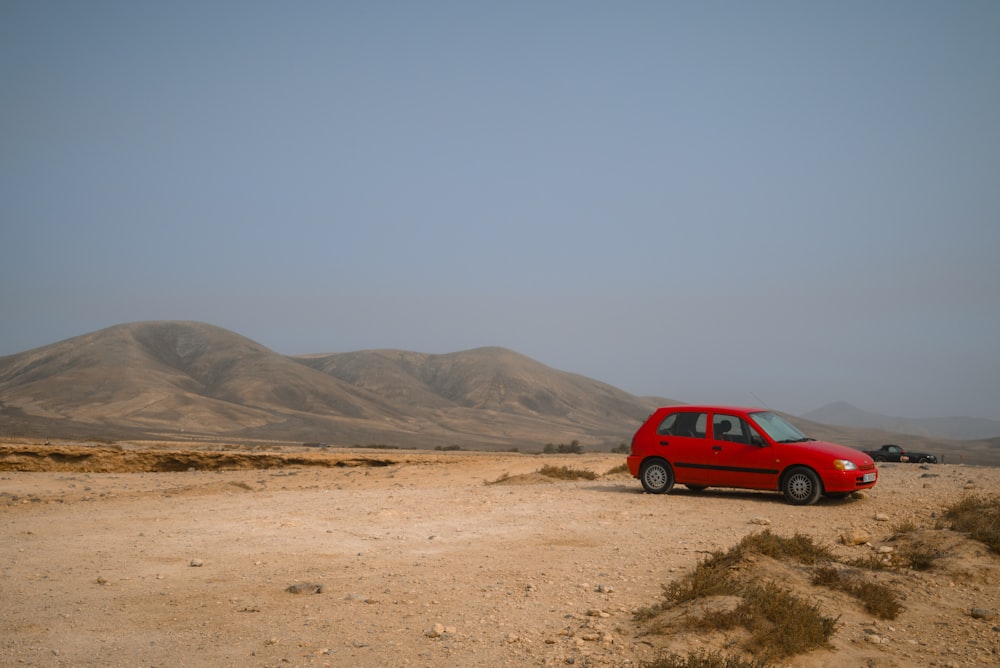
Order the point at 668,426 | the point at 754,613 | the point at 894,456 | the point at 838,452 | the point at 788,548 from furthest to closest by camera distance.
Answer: the point at 894,456 < the point at 668,426 < the point at 838,452 < the point at 788,548 < the point at 754,613

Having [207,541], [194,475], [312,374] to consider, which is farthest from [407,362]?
[207,541]

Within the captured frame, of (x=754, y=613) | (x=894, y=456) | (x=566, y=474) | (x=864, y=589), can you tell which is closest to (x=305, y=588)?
(x=754, y=613)

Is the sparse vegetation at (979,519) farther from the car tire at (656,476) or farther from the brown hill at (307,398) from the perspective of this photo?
the brown hill at (307,398)

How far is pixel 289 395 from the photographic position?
102188 mm

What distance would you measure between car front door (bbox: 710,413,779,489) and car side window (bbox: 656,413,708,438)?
218 mm

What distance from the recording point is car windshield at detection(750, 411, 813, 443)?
13552 millimetres

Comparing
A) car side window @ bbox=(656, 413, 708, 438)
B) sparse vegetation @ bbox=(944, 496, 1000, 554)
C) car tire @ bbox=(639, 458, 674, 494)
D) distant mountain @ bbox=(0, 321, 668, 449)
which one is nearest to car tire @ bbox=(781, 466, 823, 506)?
car side window @ bbox=(656, 413, 708, 438)

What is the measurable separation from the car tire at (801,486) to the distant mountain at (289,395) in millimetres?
A: 50543

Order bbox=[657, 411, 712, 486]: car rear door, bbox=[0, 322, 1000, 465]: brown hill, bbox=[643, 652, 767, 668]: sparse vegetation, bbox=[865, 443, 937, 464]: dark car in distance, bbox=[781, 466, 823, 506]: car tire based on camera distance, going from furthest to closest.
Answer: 1. bbox=[0, 322, 1000, 465]: brown hill
2. bbox=[865, 443, 937, 464]: dark car in distance
3. bbox=[657, 411, 712, 486]: car rear door
4. bbox=[781, 466, 823, 506]: car tire
5. bbox=[643, 652, 767, 668]: sparse vegetation

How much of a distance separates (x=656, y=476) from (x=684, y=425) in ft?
3.59

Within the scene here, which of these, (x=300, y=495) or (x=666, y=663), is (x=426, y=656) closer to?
(x=666, y=663)

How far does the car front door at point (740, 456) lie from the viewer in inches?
520

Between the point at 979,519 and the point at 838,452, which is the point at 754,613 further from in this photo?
the point at 838,452

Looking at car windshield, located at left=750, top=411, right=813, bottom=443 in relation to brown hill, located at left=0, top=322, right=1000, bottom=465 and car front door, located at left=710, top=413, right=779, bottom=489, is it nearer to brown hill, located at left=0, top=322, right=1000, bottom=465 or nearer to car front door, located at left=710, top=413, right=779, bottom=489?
car front door, located at left=710, top=413, right=779, bottom=489
